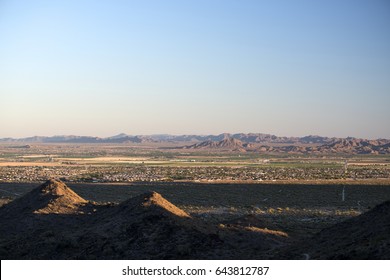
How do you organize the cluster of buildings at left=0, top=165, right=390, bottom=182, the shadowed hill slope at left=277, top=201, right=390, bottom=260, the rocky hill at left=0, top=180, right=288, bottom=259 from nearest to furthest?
1. the shadowed hill slope at left=277, top=201, right=390, bottom=260
2. the rocky hill at left=0, top=180, right=288, bottom=259
3. the cluster of buildings at left=0, top=165, right=390, bottom=182

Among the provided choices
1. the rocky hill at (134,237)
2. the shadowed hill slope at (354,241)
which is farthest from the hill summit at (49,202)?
the shadowed hill slope at (354,241)

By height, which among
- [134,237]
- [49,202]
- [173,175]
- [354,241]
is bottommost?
[173,175]

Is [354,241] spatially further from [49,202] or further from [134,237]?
[49,202]

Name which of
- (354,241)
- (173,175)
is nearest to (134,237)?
(354,241)

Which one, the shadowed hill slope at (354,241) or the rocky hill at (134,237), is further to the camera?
the rocky hill at (134,237)

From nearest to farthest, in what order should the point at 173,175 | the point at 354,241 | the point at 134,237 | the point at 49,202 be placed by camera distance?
1. the point at 354,241
2. the point at 134,237
3. the point at 49,202
4. the point at 173,175

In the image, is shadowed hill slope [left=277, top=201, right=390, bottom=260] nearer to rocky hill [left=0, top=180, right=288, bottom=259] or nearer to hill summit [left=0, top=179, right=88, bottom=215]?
rocky hill [left=0, top=180, right=288, bottom=259]

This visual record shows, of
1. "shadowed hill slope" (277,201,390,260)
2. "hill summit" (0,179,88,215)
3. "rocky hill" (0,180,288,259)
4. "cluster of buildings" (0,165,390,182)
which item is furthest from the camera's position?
"cluster of buildings" (0,165,390,182)

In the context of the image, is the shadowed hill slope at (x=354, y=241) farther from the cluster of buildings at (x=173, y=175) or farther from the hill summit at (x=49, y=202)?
the cluster of buildings at (x=173, y=175)

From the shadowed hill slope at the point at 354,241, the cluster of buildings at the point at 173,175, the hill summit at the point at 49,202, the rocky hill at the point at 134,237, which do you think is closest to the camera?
the shadowed hill slope at the point at 354,241

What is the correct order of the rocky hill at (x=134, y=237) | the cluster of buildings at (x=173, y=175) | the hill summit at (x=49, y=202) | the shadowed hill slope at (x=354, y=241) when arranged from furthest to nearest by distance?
the cluster of buildings at (x=173, y=175), the hill summit at (x=49, y=202), the rocky hill at (x=134, y=237), the shadowed hill slope at (x=354, y=241)

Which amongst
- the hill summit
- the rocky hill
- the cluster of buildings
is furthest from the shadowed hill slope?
the cluster of buildings

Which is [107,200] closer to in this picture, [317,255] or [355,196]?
[355,196]
